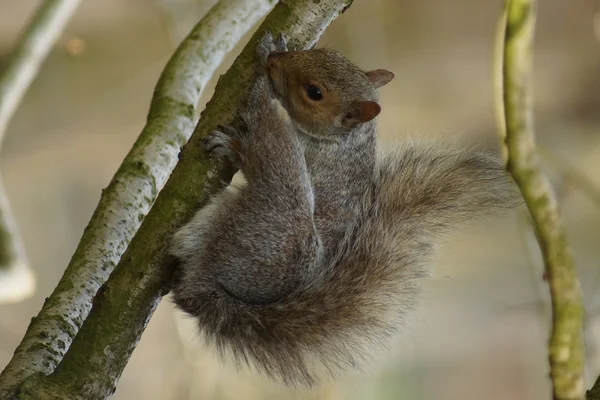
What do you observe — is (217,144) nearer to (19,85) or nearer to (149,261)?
(149,261)

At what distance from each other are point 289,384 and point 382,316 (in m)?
0.25

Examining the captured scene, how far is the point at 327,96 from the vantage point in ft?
5.91

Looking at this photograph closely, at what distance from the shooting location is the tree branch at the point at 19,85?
1829 millimetres

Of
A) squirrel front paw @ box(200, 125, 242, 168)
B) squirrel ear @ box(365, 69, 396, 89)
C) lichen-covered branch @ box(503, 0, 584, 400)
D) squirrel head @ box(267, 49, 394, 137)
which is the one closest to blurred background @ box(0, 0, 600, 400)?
squirrel ear @ box(365, 69, 396, 89)

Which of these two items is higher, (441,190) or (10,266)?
(10,266)

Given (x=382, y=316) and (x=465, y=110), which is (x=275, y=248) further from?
(x=465, y=110)

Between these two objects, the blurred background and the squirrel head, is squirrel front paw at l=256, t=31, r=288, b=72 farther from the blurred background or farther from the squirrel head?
the blurred background

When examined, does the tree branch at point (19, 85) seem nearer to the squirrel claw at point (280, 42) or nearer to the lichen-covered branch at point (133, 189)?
the lichen-covered branch at point (133, 189)

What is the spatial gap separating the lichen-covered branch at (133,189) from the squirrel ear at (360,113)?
12.2 inches

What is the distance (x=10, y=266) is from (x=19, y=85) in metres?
0.46

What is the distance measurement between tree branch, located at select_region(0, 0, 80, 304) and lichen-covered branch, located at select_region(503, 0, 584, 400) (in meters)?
1.38

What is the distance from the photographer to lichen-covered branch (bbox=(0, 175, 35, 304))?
1815 mm

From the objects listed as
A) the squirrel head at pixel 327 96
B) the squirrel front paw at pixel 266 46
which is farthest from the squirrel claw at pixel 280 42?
the squirrel head at pixel 327 96

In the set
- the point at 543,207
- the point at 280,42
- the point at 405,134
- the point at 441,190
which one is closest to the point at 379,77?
the point at 441,190
